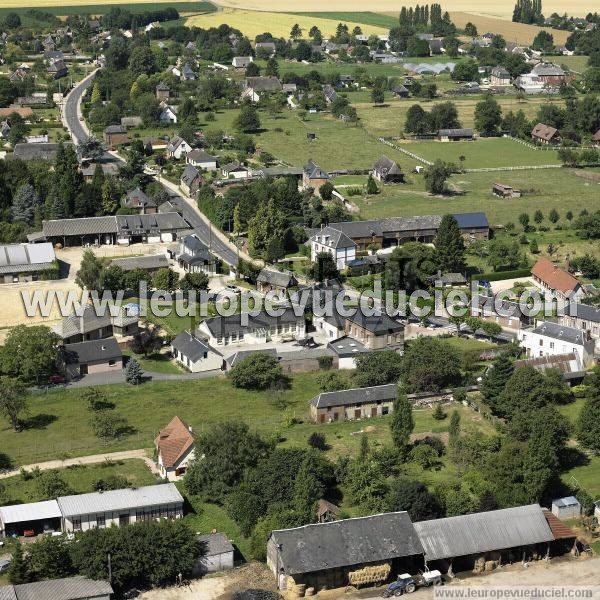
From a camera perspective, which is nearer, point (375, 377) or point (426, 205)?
point (375, 377)

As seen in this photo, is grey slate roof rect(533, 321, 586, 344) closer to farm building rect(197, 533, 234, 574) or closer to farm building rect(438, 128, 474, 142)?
farm building rect(197, 533, 234, 574)

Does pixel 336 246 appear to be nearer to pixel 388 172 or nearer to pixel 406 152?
pixel 388 172

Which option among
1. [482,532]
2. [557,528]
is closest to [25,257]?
[482,532]

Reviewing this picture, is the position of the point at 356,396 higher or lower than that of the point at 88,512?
lower

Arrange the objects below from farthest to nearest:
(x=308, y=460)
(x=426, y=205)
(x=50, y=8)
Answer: (x=50, y=8)
(x=426, y=205)
(x=308, y=460)

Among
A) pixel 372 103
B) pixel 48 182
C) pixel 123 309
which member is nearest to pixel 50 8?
pixel 372 103

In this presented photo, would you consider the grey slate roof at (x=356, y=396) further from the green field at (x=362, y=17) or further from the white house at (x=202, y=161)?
the green field at (x=362, y=17)

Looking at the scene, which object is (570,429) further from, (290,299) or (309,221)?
(309,221)
